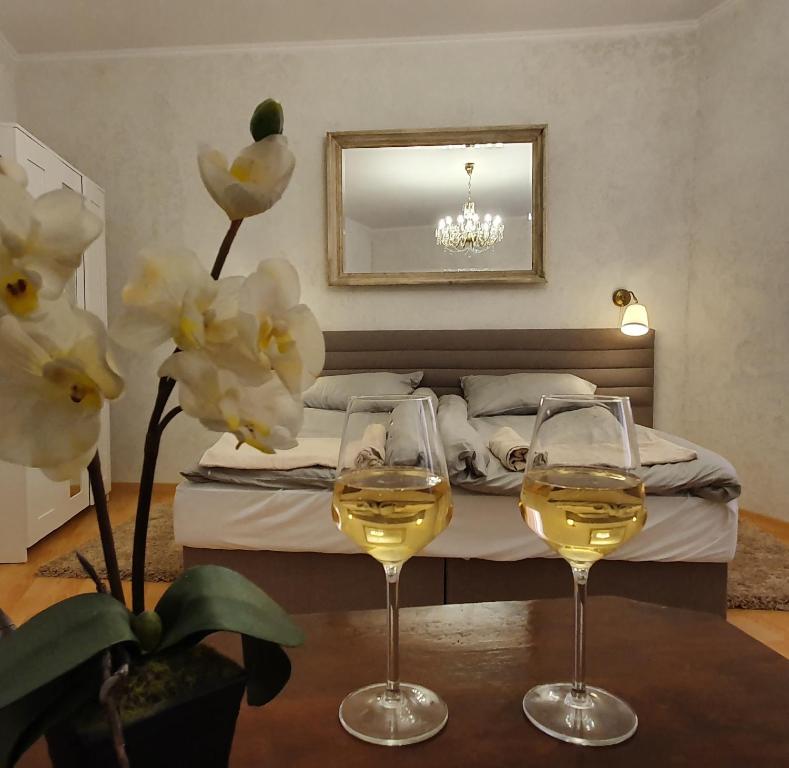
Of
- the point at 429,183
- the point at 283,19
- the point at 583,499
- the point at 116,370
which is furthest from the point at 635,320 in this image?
the point at 116,370

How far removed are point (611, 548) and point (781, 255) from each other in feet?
11.6

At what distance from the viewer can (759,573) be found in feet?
8.51

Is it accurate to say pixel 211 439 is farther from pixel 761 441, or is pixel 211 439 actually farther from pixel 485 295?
pixel 761 441

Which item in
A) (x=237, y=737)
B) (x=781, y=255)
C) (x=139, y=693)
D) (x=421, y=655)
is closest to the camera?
(x=139, y=693)

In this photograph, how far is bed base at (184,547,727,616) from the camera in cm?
203

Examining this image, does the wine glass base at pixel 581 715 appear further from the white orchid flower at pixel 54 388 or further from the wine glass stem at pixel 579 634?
the white orchid flower at pixel 54 388

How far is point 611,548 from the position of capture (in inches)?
22.4

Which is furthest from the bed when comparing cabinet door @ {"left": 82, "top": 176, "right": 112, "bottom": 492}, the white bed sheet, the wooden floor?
cabinet door @ {"left": 82, "top": 176, "right": 112, "bottom": 492}

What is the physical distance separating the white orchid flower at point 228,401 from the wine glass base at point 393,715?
0.31 meters

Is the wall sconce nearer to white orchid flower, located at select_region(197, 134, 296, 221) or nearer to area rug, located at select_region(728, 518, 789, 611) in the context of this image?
area rug, located at select_region(728, 518, 789, 611)

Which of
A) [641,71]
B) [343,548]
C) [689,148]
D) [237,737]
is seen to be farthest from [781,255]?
[237,737]

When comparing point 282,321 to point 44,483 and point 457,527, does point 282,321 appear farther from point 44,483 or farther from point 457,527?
point 44,483

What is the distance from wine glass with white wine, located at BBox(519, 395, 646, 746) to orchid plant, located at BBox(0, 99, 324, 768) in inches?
10.6

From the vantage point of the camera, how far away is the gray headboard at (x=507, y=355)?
12.8ft
